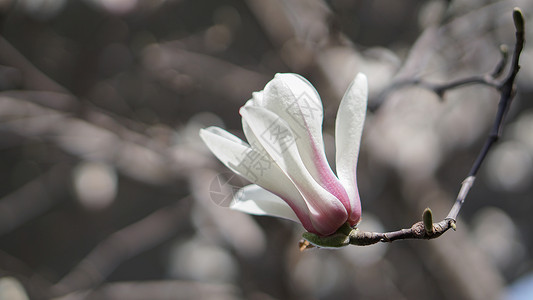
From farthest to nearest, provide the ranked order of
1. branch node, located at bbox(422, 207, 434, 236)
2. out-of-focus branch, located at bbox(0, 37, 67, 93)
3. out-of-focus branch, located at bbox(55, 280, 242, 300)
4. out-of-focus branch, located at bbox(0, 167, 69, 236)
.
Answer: out-of-focus branch, located at bbox(0, 167, 69, 236), out-of-focus branch, located at bbox(55, 280, 242, 300), out-of-focus branch, located at bbox(0, 37, 67, 93), branch node, located at bbox(422, 207, 434, 236)

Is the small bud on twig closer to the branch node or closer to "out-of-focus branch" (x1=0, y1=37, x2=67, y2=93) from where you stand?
the branch node

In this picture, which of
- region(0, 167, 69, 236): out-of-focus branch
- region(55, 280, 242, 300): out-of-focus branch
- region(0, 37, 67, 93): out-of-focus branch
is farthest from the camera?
region(0, 167, 69, 236): out-of-focus branch

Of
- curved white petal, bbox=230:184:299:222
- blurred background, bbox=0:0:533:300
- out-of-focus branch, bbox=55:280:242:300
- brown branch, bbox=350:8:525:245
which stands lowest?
out-of-focus branch, bbox=55:280:242:300

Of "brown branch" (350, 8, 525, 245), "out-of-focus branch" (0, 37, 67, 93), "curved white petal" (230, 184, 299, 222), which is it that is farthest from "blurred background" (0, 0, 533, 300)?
"curved white petal" (230, 184, 299, 222)

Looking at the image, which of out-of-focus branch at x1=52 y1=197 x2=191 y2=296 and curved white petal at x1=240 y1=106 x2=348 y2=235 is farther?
out-of-focus branch at x1=52 y1=197 x2=191 y2=296

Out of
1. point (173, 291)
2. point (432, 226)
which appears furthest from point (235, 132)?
point (432, 226)

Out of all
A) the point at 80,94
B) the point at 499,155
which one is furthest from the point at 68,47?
the point at 499,155

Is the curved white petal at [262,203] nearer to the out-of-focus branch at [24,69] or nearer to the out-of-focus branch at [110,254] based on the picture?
the out-of-focus branch at [110,254]

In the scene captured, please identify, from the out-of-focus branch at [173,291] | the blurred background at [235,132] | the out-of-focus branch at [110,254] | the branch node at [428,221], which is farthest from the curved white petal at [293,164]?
the out-of-focus branch at [173,291]
